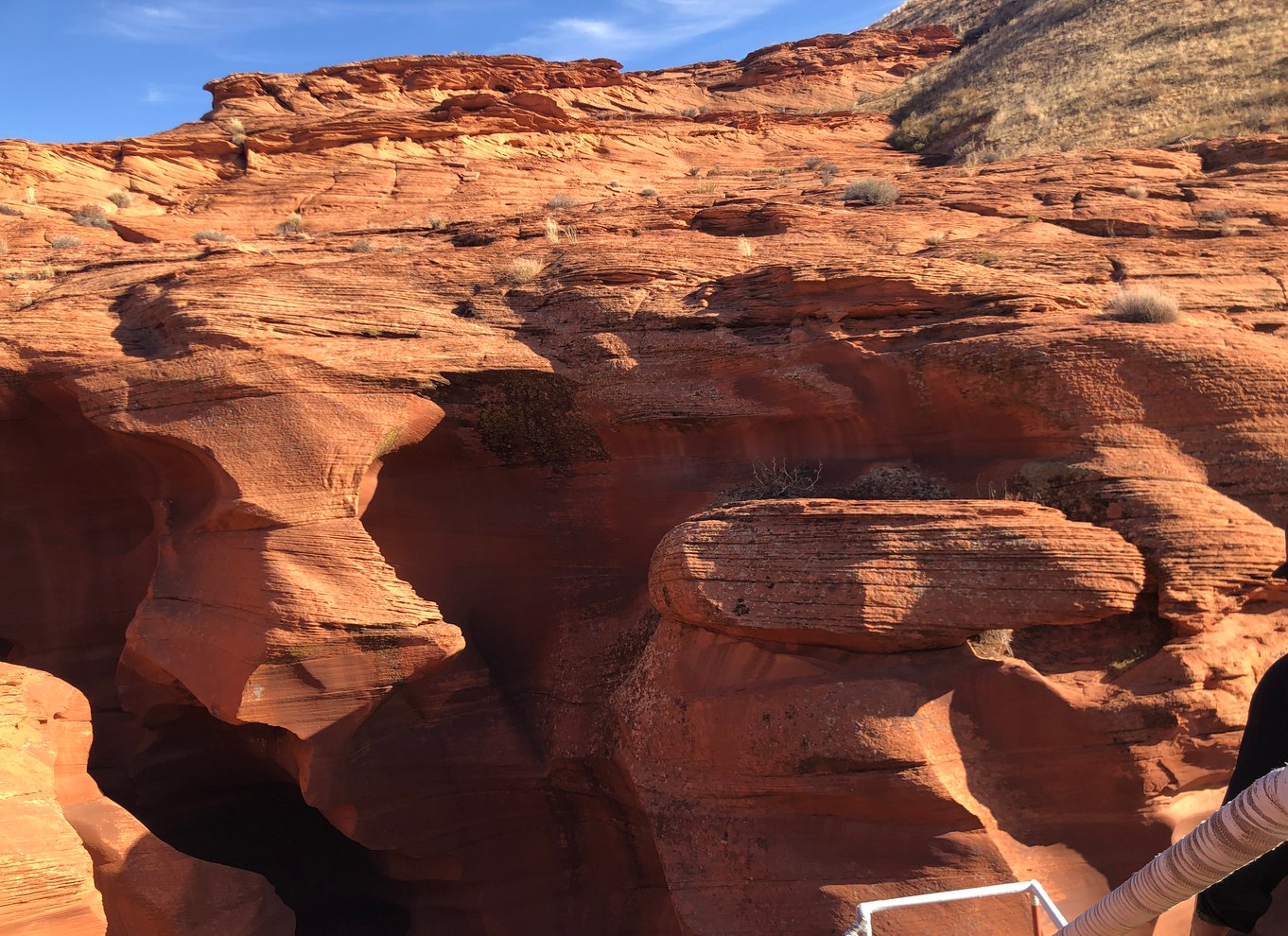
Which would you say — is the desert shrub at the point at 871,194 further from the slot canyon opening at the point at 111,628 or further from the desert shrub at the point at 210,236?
the slot canyon opening at the point at 111,628

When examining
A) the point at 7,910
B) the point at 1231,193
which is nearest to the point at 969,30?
the point at 1231,193

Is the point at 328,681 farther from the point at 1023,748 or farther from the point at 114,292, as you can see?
the point at 1023,748

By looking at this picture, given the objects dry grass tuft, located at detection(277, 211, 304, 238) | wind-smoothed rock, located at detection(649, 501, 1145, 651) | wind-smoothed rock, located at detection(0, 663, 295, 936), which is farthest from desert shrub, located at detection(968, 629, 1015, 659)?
dry grass tuft, located at detection(277, 211, 304, 238)

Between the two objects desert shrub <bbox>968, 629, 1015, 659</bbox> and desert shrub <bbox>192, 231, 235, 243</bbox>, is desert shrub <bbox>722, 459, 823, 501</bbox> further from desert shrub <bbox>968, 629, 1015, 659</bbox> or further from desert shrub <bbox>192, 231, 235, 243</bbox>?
desert shrub <bbox>192, 231, 235, 243</bbox>

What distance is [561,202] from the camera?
14.7 metres

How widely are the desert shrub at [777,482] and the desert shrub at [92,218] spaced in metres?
11.9

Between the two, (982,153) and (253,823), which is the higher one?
(982,153)

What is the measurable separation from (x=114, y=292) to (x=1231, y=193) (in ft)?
42.3

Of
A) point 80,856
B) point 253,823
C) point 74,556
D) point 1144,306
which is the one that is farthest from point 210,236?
point 1144,306

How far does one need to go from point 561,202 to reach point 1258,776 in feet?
40.9

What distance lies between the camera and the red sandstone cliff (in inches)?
267

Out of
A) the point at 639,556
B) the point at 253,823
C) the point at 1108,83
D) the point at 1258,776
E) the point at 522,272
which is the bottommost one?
the point at 253,823

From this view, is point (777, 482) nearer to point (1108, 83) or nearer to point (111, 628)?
point (111, 628)

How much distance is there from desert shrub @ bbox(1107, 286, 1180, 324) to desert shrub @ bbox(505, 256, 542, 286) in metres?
5.69
